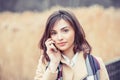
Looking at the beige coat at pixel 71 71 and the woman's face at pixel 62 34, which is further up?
the woman's face at pixel 62 34

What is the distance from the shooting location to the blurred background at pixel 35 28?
169 inches

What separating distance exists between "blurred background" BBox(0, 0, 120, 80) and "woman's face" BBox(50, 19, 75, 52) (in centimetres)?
251

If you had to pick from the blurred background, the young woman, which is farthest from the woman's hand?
the blurred background

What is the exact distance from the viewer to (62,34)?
1.71 metres

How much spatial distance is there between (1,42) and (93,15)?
3.80 feet

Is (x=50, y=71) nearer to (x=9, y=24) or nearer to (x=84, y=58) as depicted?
(x=84, y=58)

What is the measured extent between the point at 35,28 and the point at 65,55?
9.00 feet

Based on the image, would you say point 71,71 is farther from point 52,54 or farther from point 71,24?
point 71,24

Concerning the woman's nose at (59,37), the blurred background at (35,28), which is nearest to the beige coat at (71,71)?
the woman's nose at (59,37)

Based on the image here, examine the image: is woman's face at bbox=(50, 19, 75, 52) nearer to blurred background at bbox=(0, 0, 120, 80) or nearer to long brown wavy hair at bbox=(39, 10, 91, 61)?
long brown wavy hair at bbox=(39, 10, 91, 61)

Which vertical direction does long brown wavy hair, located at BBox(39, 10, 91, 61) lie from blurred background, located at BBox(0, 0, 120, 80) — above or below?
above

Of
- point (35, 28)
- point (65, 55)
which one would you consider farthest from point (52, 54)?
point (35, 28)

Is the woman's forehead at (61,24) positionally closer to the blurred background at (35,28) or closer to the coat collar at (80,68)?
the coat collar at (80,68)

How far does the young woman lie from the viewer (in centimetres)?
169
